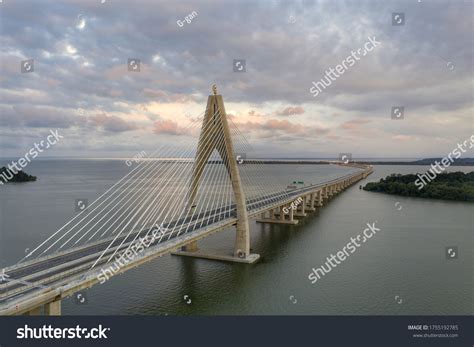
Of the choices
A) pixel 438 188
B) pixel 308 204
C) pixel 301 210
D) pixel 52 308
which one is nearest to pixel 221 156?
pixel 52 308

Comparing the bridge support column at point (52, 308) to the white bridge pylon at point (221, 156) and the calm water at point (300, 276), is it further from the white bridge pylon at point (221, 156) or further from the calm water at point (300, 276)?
the white bridge pylon at point (221, 156)

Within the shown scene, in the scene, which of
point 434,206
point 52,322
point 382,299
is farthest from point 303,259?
point 434,206

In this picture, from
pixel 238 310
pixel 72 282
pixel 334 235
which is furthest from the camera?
pixel 334 235

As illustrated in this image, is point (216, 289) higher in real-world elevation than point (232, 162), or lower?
lower

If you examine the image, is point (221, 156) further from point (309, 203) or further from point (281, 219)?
point (309, 203)

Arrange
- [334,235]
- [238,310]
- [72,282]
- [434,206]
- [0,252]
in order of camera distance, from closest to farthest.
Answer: [72,282] < [238,310] < [0,252] < [334,235] < [434,206]

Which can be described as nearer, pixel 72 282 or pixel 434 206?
pixel 72 282

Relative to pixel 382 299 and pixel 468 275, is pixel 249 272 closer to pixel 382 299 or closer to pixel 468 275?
pixel 382 299

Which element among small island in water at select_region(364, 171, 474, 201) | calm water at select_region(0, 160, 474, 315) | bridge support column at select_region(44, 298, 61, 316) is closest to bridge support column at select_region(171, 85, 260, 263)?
calm water at select_region(0, 160, 474, 315)
